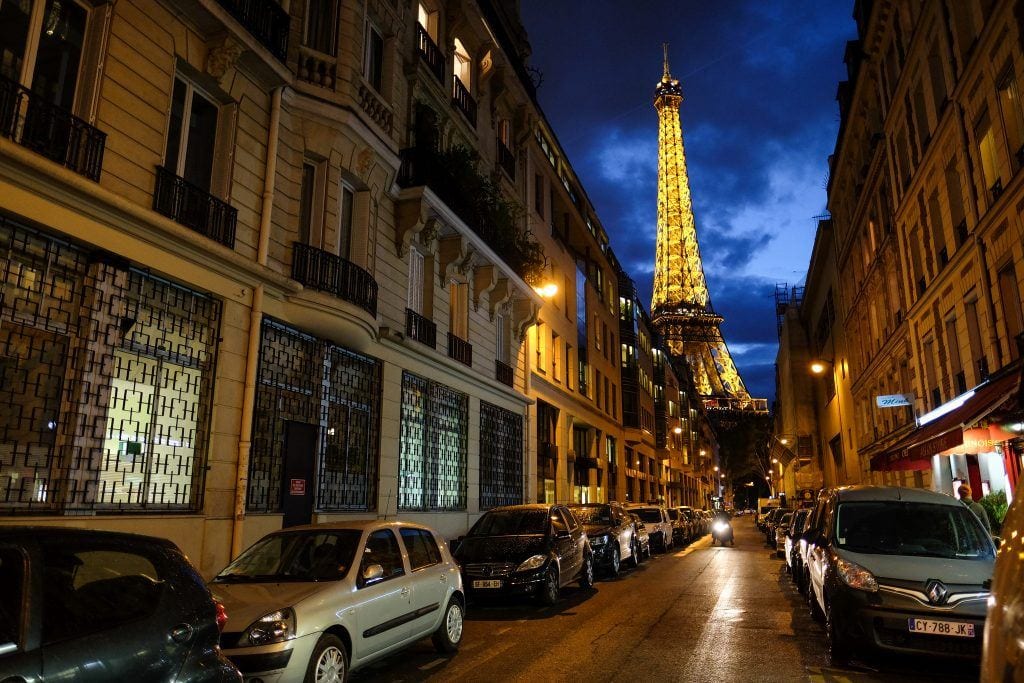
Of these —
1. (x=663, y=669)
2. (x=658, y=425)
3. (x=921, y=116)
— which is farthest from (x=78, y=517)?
(x=658, y=425)

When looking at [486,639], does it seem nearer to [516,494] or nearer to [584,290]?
[516,494]

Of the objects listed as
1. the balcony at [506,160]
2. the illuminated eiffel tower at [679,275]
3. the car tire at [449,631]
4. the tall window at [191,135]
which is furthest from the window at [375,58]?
the illuminated eiffel tower at [679,275]

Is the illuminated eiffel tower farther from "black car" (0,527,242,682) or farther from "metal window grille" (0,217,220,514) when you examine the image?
"black car" (0,527,242,682)

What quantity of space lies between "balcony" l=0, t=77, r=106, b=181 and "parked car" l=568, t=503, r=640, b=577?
12.0m

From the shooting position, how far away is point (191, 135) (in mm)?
11852

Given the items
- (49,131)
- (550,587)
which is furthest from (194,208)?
(550,587)

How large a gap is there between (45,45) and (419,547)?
26.4 ft

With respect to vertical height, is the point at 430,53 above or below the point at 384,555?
above

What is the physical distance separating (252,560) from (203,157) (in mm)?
7249

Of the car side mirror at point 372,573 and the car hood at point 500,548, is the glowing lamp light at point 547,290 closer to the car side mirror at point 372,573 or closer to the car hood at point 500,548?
the car hood at point 500,548

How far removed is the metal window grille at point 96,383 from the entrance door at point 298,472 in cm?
199

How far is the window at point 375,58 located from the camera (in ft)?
53.7

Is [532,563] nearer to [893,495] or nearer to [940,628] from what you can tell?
[893,495]

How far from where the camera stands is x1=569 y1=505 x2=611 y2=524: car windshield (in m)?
18.8
